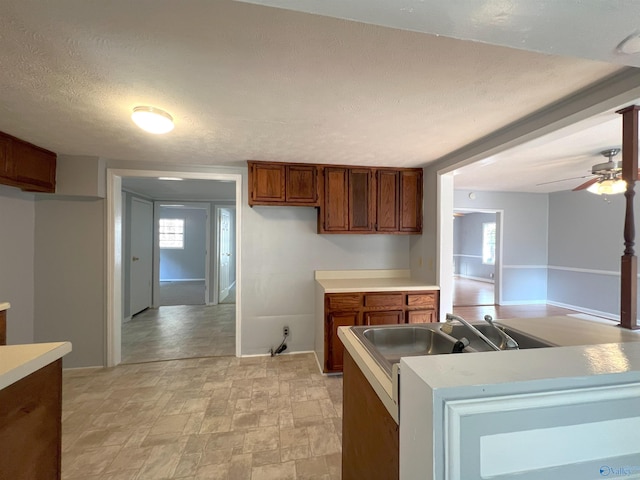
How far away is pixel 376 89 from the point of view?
58.7 inches

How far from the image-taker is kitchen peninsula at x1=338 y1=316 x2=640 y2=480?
1.78ft

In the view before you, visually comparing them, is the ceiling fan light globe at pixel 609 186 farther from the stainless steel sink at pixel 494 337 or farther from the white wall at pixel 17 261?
the white wall at pixel 17 261

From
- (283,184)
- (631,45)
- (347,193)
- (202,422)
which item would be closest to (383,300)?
(347,193)

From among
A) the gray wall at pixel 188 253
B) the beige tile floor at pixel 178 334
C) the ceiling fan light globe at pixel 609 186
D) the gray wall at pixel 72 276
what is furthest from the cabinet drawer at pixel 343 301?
the gray wall at pixel 188 253

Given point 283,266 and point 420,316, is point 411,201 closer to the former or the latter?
point 420,316

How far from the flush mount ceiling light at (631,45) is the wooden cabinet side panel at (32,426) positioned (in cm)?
212

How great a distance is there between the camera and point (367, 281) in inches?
125

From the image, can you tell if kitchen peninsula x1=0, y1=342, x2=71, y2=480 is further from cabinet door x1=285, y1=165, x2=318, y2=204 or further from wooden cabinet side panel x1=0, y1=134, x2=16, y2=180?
cabinet door x1=285, y1=165, x2=318, y2=204

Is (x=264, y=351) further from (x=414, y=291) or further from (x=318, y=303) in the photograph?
(x=414, y=291)

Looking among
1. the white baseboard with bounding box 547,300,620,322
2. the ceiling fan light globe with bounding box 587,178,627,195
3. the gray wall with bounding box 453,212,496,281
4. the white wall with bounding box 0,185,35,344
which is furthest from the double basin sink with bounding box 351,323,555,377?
the gray wall with bounding box 453,212,496,281

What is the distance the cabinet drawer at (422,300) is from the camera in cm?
283

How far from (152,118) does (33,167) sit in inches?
66.0

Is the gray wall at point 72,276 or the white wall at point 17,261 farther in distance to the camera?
the gray wall at point 72,276

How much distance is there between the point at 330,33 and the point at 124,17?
2.57ft
